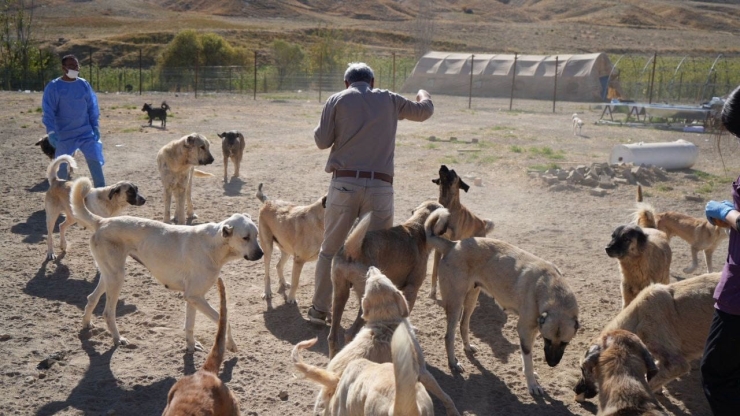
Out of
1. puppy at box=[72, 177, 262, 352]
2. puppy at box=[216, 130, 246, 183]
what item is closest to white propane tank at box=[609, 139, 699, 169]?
puppy at box=[216, 130, 246, 183]

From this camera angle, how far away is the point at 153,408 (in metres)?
5.23

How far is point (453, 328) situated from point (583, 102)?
1386 inches

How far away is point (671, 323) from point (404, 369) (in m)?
2.95

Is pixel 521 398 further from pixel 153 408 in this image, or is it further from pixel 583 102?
pixel 583 102

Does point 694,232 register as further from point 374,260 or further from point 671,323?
point 374,260

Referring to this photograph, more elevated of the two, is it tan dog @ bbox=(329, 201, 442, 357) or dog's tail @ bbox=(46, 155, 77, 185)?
dog's tail @ bbox=(46, 155, 77, 185)

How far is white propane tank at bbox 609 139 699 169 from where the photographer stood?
15242 millimetres

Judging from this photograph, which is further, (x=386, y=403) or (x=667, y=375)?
(x=667, y=375)

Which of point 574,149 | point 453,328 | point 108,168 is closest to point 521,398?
point 453,328

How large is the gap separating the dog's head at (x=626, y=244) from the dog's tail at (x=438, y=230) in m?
1.59

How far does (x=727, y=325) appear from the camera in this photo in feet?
12.3

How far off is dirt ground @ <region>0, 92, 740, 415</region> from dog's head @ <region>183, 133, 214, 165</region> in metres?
0.93

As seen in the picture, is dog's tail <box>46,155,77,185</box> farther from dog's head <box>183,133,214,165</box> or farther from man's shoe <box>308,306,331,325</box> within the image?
man's shoe <box>308,306,331,325</box>

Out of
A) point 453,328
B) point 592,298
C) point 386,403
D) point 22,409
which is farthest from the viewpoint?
point 592,298
